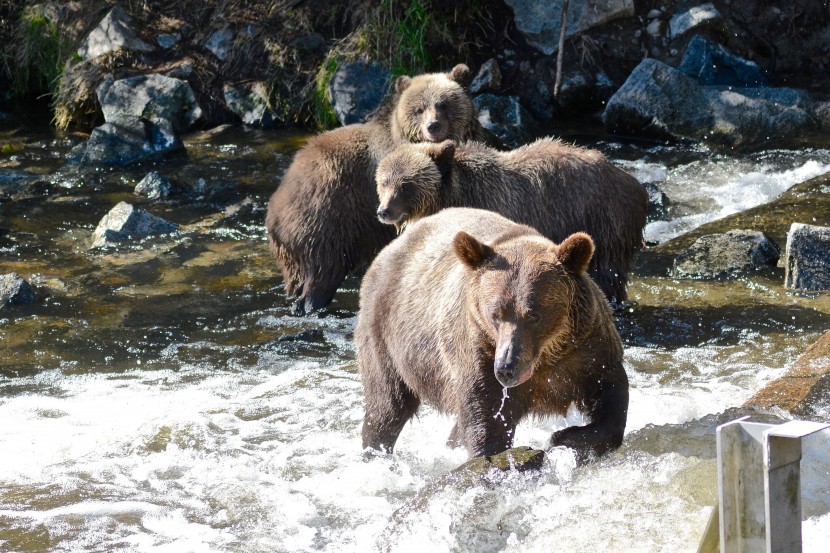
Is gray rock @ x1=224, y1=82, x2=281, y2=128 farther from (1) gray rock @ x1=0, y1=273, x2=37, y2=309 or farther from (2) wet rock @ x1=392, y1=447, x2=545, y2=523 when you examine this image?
(2) wet rock @ x1=392, y1=447, x2=545, y2=523

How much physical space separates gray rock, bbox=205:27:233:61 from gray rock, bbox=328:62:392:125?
7.63 feet

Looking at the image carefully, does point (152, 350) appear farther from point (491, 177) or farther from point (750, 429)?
point (750, 429)

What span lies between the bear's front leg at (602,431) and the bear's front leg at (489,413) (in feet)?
0.77

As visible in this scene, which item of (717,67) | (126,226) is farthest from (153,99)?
(717,67)

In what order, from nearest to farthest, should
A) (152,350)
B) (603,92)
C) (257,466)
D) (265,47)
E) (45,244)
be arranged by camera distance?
(257,466) < (152,350) < (45,244) < (603,92) < (265,47)

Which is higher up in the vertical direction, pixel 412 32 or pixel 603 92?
pixel 412 32

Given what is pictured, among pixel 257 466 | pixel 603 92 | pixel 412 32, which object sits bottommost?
pixel 257 466

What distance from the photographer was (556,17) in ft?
47.2

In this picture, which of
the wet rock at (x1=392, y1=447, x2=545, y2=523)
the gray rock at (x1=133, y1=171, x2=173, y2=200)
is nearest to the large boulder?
the gray rock at (x1=133, y1=171, x2=173, y2=200)

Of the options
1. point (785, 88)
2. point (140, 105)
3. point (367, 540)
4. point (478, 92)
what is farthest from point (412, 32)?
point (367, 540)

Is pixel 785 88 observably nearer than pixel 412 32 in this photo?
Yes

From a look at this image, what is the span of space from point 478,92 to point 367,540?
369 inches

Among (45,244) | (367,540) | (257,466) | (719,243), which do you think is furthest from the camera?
(45,244)

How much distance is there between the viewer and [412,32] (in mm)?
14156
